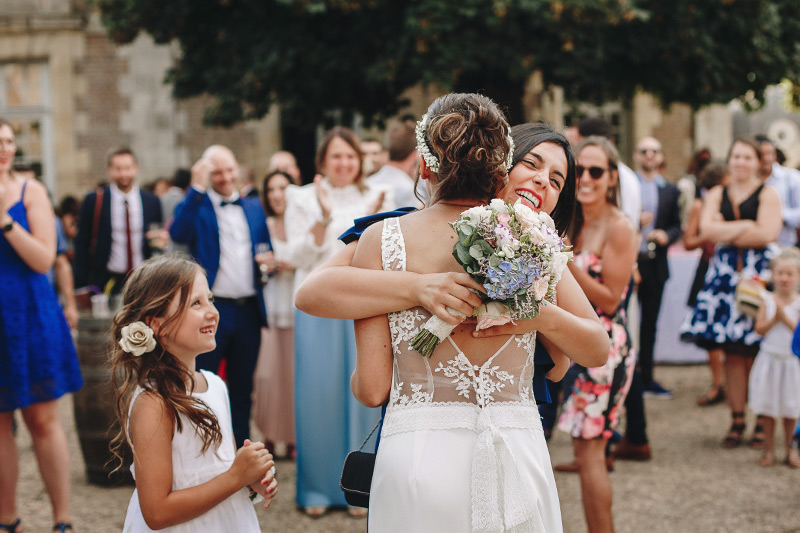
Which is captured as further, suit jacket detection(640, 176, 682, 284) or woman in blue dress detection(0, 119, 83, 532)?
suit jacket detection(640, 176, 682, 284)

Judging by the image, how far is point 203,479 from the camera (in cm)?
269

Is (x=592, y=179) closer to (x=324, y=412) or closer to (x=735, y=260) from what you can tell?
(x=324, y=412)

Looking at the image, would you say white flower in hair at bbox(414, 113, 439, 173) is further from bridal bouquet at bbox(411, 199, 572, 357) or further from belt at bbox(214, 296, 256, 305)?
belt at bbox(214, 296, 256, 305)

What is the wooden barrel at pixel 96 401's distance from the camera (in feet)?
17.6

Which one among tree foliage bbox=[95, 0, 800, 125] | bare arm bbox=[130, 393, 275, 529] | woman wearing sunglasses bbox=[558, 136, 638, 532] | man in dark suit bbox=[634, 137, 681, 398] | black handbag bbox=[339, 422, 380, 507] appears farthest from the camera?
tree foliage bbox=[95, 0, 800, 125]

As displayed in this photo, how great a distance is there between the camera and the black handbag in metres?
2.45

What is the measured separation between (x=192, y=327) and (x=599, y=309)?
203 cm

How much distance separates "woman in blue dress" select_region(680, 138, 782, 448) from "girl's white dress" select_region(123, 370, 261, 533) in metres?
4.55

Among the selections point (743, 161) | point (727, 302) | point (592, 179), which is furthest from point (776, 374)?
point (592, 179)

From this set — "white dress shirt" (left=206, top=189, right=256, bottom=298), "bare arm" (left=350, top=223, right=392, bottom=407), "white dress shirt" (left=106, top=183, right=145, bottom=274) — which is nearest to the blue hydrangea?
"bare arm" (left=350, top=223, right=392, bottom=407)

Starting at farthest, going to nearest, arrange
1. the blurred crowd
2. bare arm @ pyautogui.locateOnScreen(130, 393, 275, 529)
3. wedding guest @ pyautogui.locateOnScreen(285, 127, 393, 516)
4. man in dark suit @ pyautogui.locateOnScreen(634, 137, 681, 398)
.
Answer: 1. man in dark suit @ pyautogui.locateOnScreen(634, 137, 681, 398)
2. wedding guest @ pyautogui.locateOnScreen(285, 127, 393, 516)
3. the blurred crowd
4. bare arm @ pyautogui.locateOnScreen(130, 393, 275, 529)

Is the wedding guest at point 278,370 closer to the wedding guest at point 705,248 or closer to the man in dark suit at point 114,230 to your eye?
the man in dark suit at point 114,230

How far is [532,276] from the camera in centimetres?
199

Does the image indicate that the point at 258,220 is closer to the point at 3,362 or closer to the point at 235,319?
the point at 235,319
